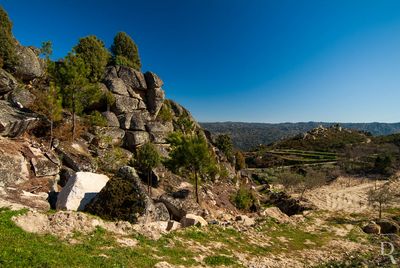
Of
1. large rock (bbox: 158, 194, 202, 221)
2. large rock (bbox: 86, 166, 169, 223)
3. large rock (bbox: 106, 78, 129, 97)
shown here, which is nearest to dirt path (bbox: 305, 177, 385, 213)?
large rock (bbox: 158, 194, 202, 221)

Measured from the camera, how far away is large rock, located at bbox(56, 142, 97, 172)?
29.0 meters

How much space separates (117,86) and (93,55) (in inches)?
276

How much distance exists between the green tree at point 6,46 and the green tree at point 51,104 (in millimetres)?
5907

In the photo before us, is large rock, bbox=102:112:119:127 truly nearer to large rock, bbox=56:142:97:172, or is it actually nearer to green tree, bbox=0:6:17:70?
large rock, bbox=56:142:97:172

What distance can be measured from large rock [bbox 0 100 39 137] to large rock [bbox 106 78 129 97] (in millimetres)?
21911

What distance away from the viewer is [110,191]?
58.7ft

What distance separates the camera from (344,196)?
5912 centimetres

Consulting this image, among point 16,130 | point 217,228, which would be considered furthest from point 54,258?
point 16,130

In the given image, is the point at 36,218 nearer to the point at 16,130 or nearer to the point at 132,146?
the point at 16,130

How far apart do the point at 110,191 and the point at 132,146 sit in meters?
28.3

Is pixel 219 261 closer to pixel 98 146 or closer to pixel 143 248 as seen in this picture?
pixel 143 248

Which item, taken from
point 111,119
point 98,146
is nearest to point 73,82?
point 98,146

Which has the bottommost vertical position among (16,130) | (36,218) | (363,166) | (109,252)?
(363,166)

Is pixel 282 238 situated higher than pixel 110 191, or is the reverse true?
pixel 110 191
